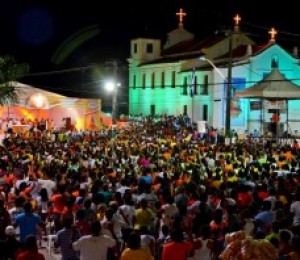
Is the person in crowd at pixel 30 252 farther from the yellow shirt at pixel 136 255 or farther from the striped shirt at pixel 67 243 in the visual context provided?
the striped shirt at pixel 67 243

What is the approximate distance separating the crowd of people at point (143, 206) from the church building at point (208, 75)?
17.8m

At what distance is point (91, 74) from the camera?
73.2 metres

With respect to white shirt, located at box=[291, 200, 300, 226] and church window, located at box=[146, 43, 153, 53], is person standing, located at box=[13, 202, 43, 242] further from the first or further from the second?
church window, located at box=[146, 43, 153, 53]

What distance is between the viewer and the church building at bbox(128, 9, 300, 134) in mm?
48812

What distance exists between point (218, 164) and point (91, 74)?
A: 175 ft

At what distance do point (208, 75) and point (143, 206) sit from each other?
138 feet

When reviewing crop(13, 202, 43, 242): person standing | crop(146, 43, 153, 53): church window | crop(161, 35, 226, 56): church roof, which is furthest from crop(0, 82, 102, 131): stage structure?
crop(13, 202, 43, 242): person standing

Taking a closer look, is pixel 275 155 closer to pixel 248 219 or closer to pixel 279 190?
pixel 279 190

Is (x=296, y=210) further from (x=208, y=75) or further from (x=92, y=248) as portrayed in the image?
(x=208, y=75)

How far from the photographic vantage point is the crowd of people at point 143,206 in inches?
355

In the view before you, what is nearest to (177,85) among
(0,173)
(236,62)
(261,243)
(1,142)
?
(236,62)

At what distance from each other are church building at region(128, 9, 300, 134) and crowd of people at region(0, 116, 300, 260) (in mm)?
17769

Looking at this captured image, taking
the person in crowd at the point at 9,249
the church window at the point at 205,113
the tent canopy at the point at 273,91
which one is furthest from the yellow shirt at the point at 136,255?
the church window at the point at 205,113

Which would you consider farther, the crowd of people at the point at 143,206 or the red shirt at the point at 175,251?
the crowd of people at the point at 143,206
